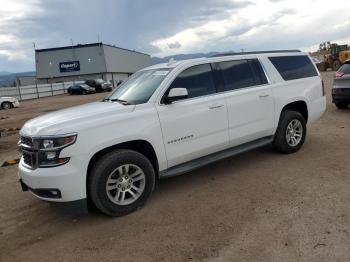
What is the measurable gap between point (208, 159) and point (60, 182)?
2177 millimetres

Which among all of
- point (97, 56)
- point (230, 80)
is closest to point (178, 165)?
point (230, 80)

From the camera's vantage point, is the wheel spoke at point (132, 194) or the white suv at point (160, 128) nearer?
the white suv at point (160, 128)

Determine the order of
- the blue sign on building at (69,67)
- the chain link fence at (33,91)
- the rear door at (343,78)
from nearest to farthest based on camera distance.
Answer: the rear door at (343,78), the chain link fence at (33,91), the blue sign on building at (69,67)

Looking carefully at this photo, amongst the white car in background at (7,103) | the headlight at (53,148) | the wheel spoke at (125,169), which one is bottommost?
the wheel spoke at (125,169)

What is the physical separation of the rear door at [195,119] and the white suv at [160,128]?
0.01 metres

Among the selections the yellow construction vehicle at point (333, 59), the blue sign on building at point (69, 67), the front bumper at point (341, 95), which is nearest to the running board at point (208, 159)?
the front bumper at point (341, 95)

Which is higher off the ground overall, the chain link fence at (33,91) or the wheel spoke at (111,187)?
the chain link fence at (33,91)

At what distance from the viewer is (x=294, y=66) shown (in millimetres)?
6719

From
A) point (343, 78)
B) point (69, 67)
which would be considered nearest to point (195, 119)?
point (343, 78)

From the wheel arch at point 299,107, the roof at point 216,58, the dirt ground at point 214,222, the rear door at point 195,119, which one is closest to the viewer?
the dirt ground at point 214,222

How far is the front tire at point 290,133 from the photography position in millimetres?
6398

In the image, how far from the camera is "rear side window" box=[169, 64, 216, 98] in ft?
17.1

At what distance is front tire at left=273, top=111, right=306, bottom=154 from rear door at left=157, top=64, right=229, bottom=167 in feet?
4.50

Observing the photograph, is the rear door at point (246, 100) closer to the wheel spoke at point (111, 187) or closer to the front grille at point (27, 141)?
the wheel spoke at point (111, 187)
